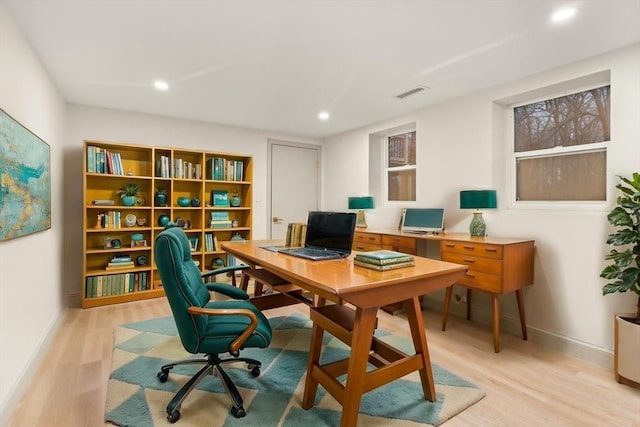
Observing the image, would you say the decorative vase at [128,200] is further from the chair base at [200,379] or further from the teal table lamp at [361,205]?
the teal table lamp at [361,205]

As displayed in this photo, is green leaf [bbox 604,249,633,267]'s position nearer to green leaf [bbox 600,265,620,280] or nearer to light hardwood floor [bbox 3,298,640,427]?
green leaf [bbox 600,265,620,280]

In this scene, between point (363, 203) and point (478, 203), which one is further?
point (363, 203)

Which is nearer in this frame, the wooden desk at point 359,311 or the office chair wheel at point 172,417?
the wooden desk at point 359,311

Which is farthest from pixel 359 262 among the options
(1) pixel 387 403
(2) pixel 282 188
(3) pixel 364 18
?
(2) pixel 282 188

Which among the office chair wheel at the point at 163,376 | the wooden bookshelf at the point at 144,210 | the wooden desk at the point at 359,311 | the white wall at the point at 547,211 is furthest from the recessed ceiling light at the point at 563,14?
the wooden bookshelf at the point at 144,210

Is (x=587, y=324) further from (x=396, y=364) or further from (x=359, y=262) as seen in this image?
(x=359, y=262)

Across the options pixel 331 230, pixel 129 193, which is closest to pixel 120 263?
pixel 129 193

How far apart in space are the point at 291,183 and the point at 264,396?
3.84 metres

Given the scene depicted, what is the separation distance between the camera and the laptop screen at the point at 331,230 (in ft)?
7.22

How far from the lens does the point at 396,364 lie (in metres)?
1.78

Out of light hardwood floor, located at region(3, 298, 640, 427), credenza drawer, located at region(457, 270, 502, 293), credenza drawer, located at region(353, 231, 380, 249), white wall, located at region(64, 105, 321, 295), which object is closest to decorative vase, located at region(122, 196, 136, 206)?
white wall, located at region(64, 105, 321, 295)

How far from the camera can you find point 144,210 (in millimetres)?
4184

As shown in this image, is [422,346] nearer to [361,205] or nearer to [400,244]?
[400,244]

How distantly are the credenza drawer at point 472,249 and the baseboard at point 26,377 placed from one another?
11.0ft
